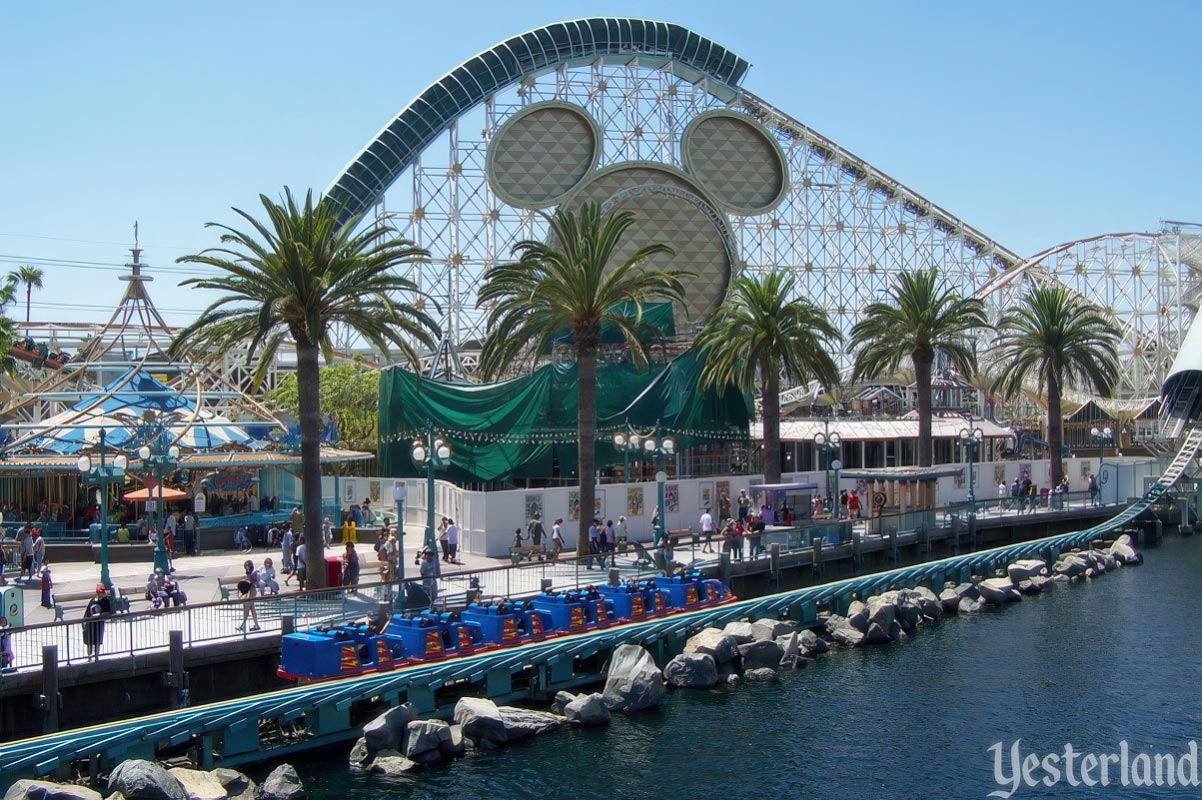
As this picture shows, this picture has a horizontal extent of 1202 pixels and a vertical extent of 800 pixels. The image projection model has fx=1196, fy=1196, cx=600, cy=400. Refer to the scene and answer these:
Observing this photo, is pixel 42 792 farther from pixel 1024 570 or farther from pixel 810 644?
pixel 1024 570

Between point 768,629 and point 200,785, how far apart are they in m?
15.1

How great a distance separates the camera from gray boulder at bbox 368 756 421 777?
2136cm

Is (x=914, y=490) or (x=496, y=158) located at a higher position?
(x=496, y=158)

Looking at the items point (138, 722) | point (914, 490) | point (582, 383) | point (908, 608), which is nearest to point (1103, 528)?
point (914, 490)

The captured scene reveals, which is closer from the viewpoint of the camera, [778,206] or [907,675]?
[907,675]

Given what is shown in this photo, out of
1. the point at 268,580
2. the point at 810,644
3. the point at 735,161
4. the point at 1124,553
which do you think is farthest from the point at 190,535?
the point at 735,161

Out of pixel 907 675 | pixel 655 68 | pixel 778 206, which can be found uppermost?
pixel 655 68

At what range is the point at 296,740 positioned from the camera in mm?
22703

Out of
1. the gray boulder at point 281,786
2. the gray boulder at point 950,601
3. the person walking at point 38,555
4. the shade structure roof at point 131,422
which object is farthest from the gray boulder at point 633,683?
the shade structure roof at point 131,422

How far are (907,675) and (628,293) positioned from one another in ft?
47.5

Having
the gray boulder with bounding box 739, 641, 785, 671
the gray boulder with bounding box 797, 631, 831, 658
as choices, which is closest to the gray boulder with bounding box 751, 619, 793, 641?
the gray boulder with bounding box 797, 631, 831, 658

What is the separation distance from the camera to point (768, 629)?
2978 cm

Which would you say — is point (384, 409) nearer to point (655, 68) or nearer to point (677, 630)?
point (677, 630)

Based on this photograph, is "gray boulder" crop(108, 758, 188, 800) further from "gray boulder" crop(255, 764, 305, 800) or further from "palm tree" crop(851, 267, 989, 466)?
"palm tree" crop(851, 267, 989, 466)
